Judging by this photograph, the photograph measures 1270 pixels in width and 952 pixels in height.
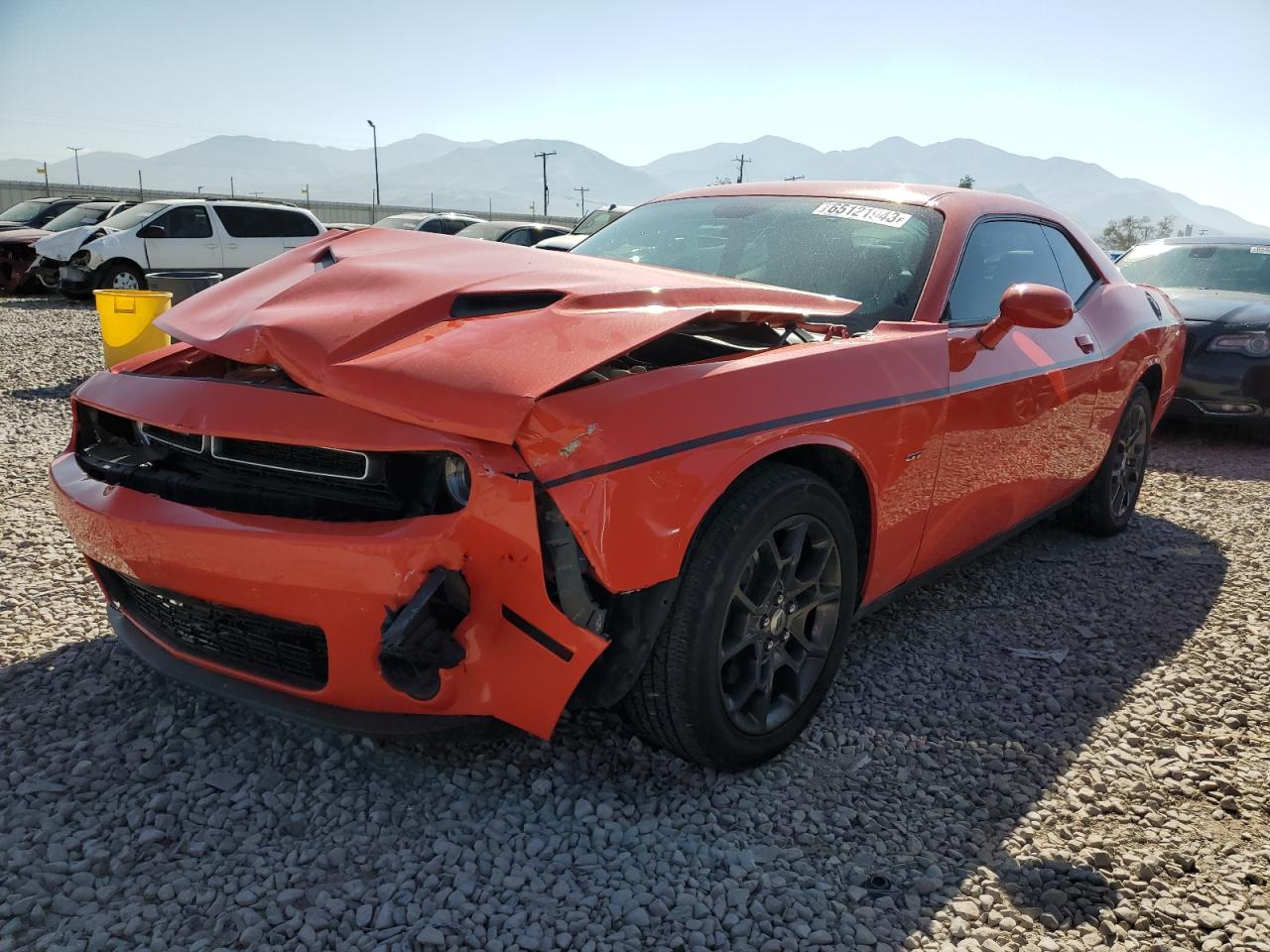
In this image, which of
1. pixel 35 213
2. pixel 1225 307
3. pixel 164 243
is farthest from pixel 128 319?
pixel 35 213

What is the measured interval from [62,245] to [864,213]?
12959 millimetres

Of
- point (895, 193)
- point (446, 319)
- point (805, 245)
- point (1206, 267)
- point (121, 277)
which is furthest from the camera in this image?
point (121, 277)

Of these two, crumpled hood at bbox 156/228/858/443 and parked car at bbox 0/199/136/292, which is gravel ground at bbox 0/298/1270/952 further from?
parked car at bbox 0/199/136/292

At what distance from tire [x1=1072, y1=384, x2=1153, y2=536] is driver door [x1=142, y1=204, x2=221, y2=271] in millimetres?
12112

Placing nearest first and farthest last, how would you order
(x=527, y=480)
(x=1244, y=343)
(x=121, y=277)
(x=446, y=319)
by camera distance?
(x=527, y=480) → (x=446, y=319) → (x=1244, y=343) → (x=121, y=277)

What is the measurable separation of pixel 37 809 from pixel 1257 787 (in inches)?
118

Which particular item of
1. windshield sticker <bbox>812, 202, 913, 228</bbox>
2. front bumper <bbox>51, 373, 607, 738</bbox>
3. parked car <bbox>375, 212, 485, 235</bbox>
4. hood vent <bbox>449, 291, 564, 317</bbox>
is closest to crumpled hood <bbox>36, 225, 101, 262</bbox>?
parked car <bbox>375, 212, 485, 235</bbox>

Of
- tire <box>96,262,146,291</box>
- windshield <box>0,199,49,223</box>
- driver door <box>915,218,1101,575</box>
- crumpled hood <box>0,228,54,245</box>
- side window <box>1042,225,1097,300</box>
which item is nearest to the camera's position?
driver door <box>915,218,1101,575</box>

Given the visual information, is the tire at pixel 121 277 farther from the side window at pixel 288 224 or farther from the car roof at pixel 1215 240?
the car roof at pixel 1215 240

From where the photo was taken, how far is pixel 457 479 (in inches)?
72.4

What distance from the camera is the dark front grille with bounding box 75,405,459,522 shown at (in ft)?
6.05

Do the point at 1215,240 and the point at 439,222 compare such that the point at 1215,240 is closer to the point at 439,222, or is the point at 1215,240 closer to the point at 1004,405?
the point at 1004,405

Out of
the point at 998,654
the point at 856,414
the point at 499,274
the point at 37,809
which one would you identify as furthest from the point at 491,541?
the point at 998,654

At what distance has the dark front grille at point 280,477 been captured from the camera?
72.6 inches
